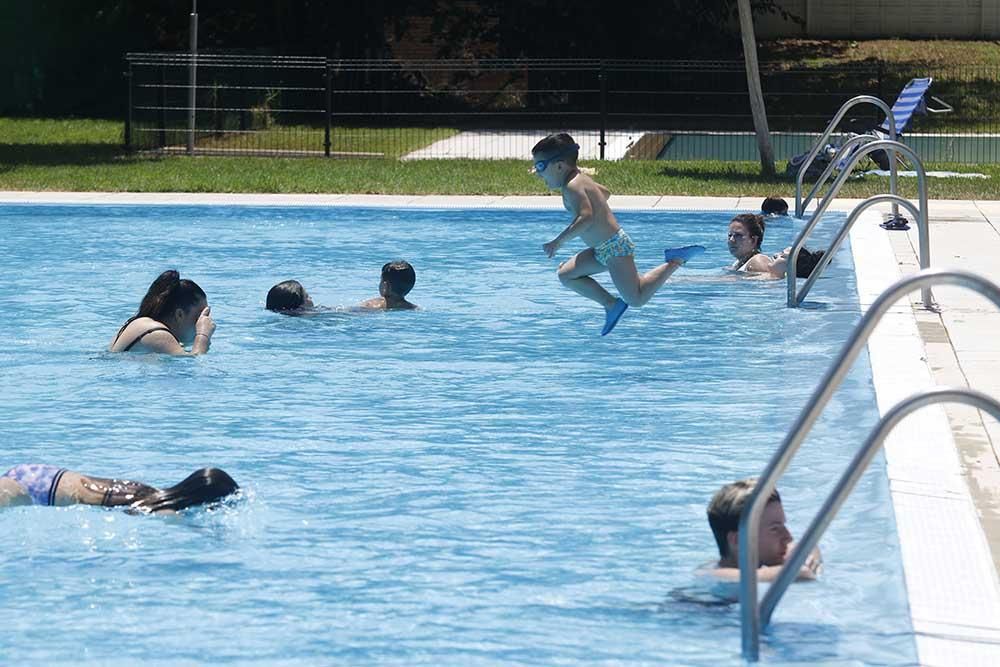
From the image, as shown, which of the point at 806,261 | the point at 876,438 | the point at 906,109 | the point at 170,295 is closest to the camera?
the point at 876,438

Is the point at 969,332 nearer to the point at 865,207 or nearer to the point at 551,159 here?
the point at 865,207

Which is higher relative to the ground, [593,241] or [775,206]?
[593,241]

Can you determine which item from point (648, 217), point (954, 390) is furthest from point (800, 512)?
point (648, 217)

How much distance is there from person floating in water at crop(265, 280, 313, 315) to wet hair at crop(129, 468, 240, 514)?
4749 millimetres

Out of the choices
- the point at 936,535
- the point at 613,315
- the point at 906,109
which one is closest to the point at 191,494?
the point at 936,535

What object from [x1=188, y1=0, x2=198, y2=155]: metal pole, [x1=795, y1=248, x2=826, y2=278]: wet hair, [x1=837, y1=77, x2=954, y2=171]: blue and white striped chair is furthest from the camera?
[x1=188, y1=0, x2=198, y2=155]: metal pole

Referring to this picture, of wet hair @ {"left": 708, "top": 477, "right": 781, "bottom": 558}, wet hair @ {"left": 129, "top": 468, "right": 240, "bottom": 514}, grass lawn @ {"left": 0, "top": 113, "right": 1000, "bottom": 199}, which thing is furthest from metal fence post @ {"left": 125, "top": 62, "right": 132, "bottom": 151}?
wet hair @ {"left": 708, "top": 477, "right": 781, "bottom": 558}

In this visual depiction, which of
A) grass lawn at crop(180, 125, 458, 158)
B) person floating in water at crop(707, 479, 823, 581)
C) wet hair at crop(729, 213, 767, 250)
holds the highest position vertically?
wet hair at crop(729, 213, 767, 250)

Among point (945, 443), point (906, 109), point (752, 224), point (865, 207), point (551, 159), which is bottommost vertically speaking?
point (945, 443)

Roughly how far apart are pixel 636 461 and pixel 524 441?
630 mm

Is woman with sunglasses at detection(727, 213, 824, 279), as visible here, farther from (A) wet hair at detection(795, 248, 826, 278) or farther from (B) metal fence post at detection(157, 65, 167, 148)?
(B) metal fence post at detection(157, 65, 167, 148)

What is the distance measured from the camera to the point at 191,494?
649 cm

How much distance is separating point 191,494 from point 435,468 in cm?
129

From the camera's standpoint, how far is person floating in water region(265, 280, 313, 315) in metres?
11.3
